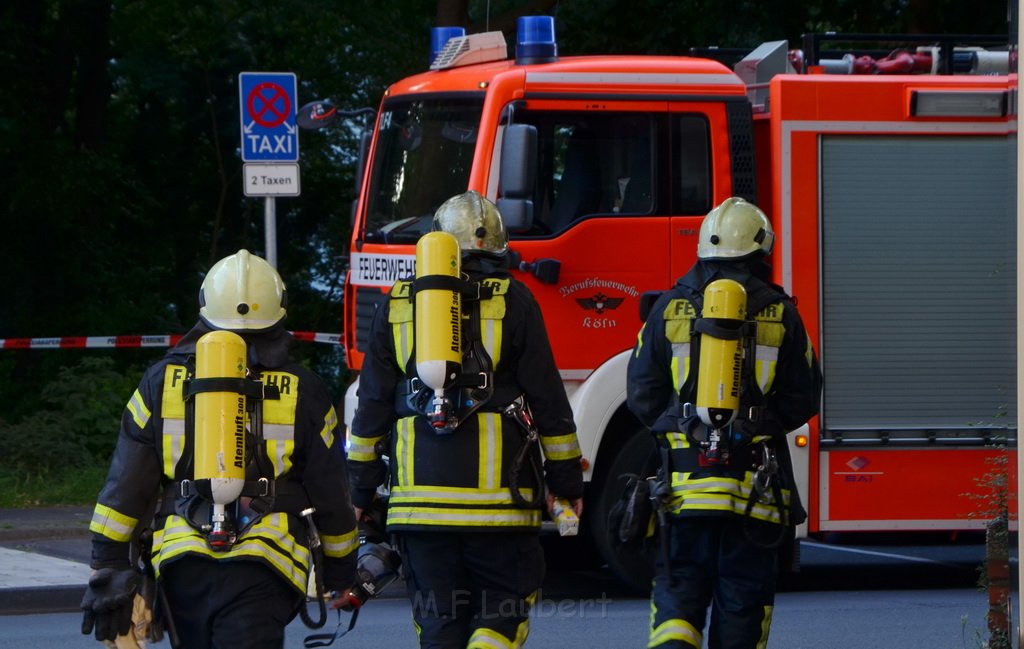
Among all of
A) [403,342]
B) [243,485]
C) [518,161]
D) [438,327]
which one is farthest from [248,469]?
[518,161]

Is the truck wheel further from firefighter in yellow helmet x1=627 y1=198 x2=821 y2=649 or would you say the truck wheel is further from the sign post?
the sign post

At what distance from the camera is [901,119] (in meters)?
7.82

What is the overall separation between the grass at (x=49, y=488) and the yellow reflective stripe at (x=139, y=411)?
7229 mm

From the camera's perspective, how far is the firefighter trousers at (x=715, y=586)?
17.2ft

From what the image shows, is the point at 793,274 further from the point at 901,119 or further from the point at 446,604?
the point at 446,604

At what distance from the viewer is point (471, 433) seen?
4.84 metres

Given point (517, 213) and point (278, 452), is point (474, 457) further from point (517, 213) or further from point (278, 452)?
point (517, 213)

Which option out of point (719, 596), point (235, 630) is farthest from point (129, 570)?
point (719, 596)

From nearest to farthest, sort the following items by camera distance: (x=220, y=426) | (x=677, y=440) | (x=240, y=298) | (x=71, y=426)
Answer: (x=220, y=426), (x=240, y=298), (x=677, y=440), (x=71, y=426)

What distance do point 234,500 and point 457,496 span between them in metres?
0.93

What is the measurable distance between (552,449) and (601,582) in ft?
13.3

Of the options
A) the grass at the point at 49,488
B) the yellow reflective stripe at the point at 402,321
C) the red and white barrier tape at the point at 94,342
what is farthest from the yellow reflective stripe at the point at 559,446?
the red and white barrier tape at the point at 94,342

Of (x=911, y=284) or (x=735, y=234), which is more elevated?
(x=735, y=234)

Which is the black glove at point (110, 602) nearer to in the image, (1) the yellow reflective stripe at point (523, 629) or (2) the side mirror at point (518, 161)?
(1) the yellow reflective stripe at point (523, 629)
